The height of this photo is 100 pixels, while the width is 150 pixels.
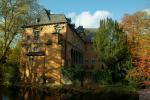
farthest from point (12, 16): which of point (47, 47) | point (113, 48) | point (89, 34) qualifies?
point (89, 34)

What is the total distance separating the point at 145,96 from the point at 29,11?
2138 cm

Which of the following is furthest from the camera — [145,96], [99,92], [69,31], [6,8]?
[69,31]

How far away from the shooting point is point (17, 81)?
5041 cm

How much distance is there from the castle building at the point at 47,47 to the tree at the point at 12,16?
2700mm

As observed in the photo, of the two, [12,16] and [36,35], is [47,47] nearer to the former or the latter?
[36,35]

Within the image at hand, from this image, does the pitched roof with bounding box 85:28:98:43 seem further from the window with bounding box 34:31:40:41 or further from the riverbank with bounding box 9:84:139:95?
the riverbank with bounding box 9:84:139:95

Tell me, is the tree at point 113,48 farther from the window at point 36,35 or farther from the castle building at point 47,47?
the window at point 36,35

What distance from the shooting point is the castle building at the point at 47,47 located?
A: 159 feet

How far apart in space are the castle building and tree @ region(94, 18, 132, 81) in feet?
18.8

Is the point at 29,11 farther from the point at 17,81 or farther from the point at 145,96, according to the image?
the point at 145,96

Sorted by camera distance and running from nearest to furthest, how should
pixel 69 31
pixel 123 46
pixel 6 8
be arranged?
pixel 6 8 → pixel 123 46 → pixel 69 31

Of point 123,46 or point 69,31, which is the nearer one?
point 123,46

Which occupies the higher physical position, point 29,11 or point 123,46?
point 29,11

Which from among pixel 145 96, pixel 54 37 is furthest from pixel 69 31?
pixel 145 96
